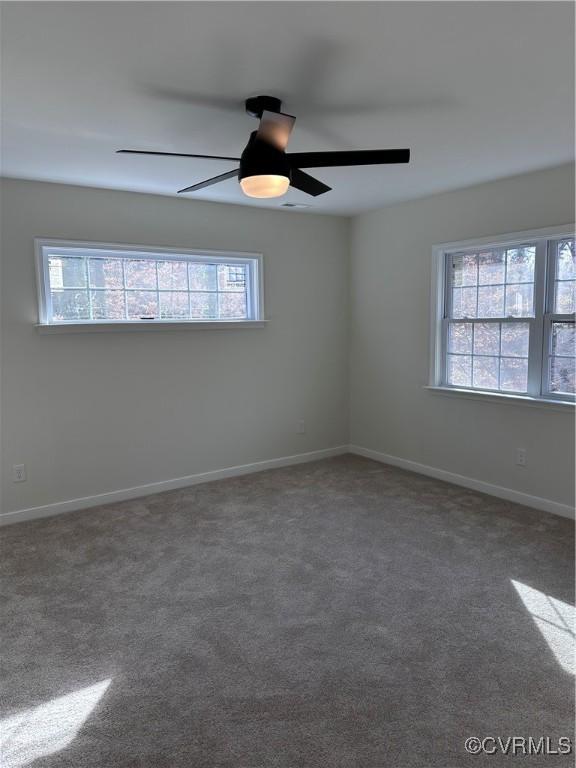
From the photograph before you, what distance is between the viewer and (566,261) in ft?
12.0

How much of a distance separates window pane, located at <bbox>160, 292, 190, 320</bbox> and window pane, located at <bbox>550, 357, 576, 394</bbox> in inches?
117

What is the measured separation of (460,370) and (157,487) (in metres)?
2.81

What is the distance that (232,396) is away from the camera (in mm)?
4762

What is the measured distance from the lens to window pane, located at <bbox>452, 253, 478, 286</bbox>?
4.30 meters

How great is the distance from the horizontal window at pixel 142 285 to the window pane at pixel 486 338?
1.96 metres

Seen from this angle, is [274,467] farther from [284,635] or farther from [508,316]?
[284,635]

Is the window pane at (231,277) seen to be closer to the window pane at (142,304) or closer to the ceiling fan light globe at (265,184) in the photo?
the window pane at (142,304)

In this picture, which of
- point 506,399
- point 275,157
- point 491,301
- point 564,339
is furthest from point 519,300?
point 275,157

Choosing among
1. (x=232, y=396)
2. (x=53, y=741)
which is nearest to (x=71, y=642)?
(x=53, y=741)

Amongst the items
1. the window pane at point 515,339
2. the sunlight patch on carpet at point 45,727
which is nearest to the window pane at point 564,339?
the window pane at point 515,339

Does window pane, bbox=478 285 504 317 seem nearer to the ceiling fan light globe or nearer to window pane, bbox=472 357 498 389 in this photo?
window pane, bbox=472 357 498 389

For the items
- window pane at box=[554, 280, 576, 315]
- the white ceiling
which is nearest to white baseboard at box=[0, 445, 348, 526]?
the white ceiling

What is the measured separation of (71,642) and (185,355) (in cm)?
253

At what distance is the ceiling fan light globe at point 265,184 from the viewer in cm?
225
